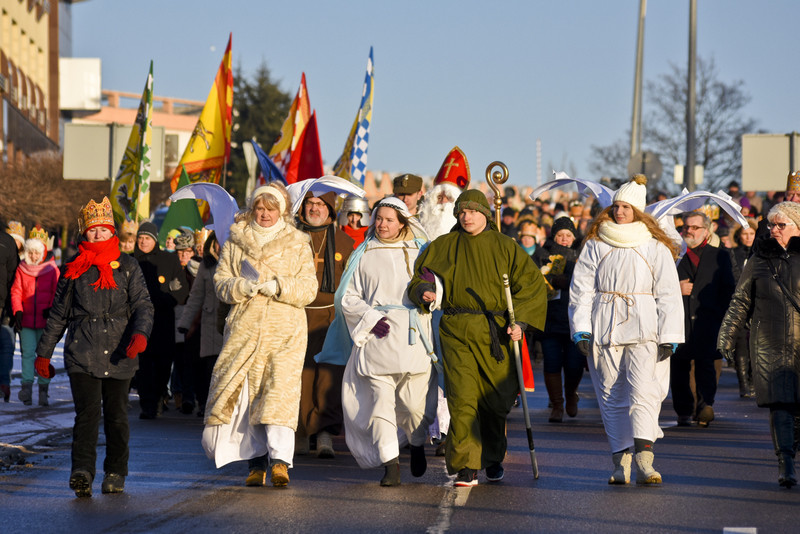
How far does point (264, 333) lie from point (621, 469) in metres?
2.47

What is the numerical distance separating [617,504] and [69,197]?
117 feet

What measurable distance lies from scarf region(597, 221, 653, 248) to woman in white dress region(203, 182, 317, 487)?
2.01m

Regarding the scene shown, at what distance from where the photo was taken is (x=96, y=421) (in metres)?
8.67

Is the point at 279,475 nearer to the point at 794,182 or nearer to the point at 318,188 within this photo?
the point at 318,188

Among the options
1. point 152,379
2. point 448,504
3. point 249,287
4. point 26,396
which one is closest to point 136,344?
point 249,287

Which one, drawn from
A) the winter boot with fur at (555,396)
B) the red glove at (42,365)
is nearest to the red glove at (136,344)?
the red glove at (42,365)

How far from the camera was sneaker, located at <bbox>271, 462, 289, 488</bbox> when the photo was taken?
8859mm

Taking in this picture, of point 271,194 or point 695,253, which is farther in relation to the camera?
point 695,253

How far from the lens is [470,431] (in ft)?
29.0

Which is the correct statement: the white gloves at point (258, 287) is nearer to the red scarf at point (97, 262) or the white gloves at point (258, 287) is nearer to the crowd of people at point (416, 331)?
the crowd of people at point (416, 331)

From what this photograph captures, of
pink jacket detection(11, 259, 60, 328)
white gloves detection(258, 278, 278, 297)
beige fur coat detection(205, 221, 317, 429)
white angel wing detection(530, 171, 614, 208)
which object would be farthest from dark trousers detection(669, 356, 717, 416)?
pink jacket detection(11, 259, 60, 328)

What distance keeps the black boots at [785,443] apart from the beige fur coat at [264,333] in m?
3.12

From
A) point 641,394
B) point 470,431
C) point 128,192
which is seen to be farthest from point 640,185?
point 128,192

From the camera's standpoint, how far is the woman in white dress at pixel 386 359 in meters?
9.10
